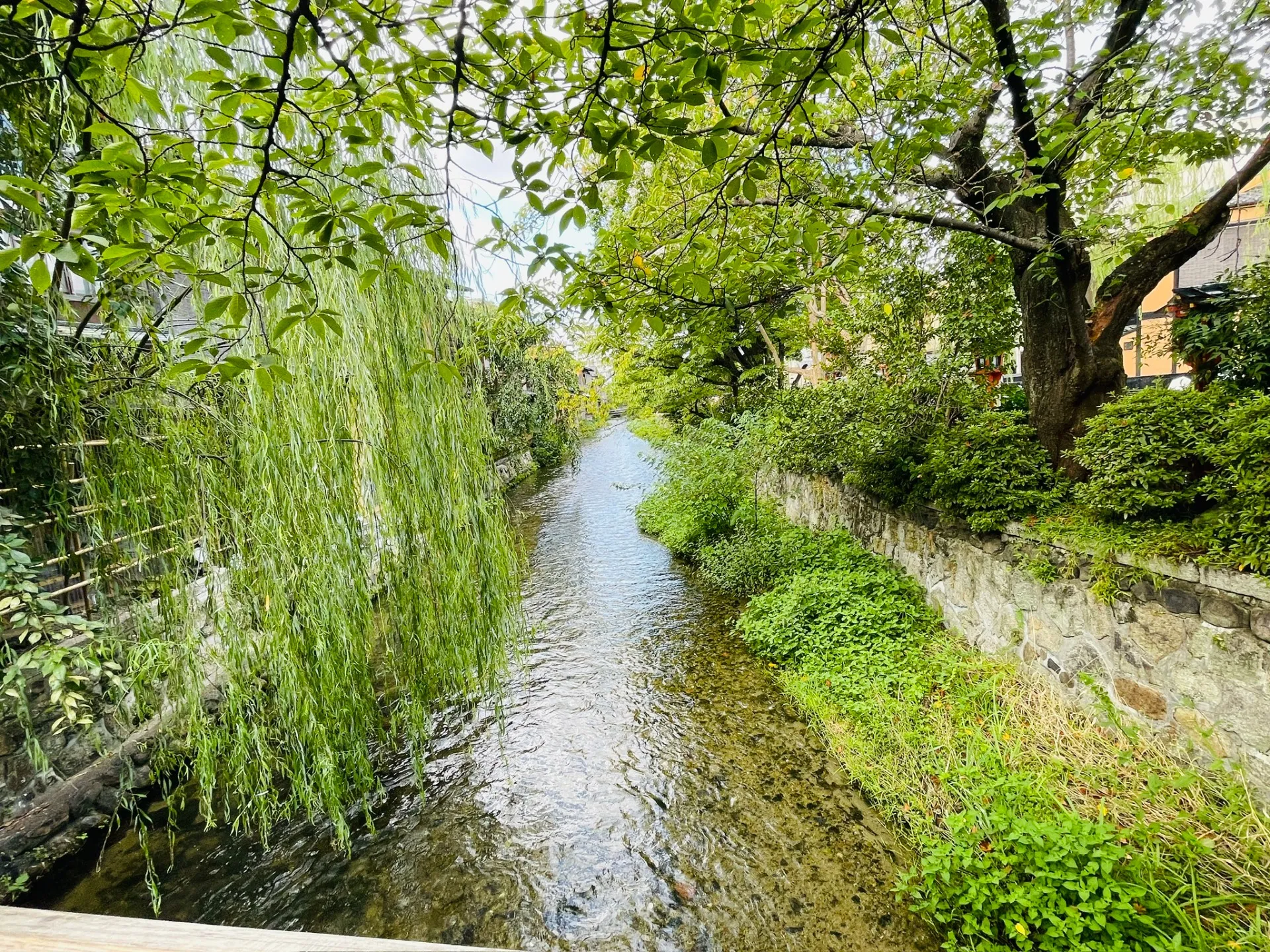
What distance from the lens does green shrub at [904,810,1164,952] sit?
2041 mm

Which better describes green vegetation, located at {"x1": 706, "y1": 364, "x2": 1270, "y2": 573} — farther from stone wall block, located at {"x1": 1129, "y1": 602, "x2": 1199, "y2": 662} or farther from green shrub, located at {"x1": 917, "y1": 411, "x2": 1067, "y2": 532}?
A: stone wall block, located at {"x1": 1129, "y1": 602, "x2": 1199, "y2": 662}

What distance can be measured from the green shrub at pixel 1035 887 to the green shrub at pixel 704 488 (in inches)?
201

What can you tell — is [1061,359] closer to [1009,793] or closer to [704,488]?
[1009,793]

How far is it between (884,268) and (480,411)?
13.8 feet

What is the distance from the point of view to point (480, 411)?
2.92 meters

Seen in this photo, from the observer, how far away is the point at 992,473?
380 cm

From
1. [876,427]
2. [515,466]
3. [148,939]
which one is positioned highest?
[876,427]

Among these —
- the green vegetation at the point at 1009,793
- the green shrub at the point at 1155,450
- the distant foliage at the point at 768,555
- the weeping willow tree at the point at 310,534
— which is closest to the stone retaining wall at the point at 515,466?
the distant foliage at the point at 768,555

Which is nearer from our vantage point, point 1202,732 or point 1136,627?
point 1202,732

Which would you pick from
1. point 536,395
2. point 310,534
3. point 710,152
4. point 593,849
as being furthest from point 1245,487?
point 536,395

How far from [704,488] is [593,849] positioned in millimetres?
5131

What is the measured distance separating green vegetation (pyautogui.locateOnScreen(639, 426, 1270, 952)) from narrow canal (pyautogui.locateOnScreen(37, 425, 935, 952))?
0.28 metres

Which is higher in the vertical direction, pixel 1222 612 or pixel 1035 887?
pixel 1222 612

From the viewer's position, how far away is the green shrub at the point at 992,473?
3646mm
